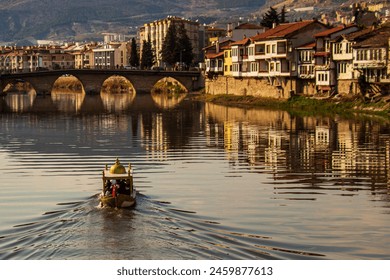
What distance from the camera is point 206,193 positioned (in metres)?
39.6

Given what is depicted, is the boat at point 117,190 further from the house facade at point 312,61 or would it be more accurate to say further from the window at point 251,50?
the window at point 251,50

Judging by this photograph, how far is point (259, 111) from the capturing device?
96.0 meters

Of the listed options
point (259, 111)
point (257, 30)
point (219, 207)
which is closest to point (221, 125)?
point (259, 111)

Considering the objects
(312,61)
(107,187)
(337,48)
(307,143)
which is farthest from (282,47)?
(107,187)

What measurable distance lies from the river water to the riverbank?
325 inches

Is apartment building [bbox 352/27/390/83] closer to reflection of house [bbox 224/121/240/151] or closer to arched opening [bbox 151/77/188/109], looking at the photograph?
reflection of house [bbox 224/121/240/151]

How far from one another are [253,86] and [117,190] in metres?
81.9

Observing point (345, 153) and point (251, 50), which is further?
point (251, 50)

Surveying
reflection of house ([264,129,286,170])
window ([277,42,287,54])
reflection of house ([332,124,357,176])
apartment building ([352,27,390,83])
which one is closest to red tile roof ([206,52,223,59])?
window ([277,42,287,54])

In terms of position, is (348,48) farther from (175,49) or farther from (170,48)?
(170,48)

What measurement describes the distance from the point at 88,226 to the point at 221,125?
48628mm

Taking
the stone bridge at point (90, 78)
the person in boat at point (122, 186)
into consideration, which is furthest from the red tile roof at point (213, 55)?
the person in boat at point (122, 186)

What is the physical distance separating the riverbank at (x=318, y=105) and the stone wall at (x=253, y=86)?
3.97ft

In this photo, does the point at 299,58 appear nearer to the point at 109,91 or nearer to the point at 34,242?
the point at 34,242
